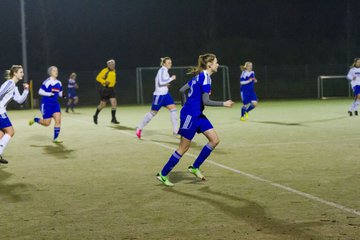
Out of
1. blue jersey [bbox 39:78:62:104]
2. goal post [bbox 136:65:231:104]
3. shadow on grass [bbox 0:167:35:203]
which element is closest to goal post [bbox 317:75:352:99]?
goal post [bbox 136:65:231:104]

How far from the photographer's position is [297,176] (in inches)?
345

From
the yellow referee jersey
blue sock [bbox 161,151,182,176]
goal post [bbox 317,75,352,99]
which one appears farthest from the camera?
goal post [bbox 317,75,352,99]

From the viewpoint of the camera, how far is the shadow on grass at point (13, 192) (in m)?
7.41

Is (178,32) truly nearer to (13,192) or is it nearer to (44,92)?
(44,92)

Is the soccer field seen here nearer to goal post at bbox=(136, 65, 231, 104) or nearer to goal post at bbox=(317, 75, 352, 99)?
goal post at bbox=(136, 65, 231, 104)

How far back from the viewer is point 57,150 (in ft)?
41.9

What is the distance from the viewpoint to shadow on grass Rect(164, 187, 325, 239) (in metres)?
5.64

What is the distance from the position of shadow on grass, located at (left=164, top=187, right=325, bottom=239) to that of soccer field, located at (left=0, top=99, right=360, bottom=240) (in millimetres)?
11

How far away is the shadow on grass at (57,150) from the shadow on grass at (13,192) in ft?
9.06

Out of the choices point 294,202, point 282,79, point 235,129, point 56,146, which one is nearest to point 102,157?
point 56,146

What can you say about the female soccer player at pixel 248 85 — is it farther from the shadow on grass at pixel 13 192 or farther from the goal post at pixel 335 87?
the goal post at pixel 335 87

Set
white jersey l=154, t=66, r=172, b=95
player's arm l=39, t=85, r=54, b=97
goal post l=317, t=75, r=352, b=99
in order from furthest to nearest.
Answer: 1. goal post l=317, t=75, r=352, b=99
2. white jersey l=154, t=66, r=172, b=95
3. player's arm l=39, t=85, r=54, b=97

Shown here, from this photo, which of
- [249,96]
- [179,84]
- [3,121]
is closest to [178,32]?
[179,84]

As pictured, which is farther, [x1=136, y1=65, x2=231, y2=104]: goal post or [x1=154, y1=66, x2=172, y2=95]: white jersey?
[x1=136, y1=65, x2=231, y2=104]: goal post
